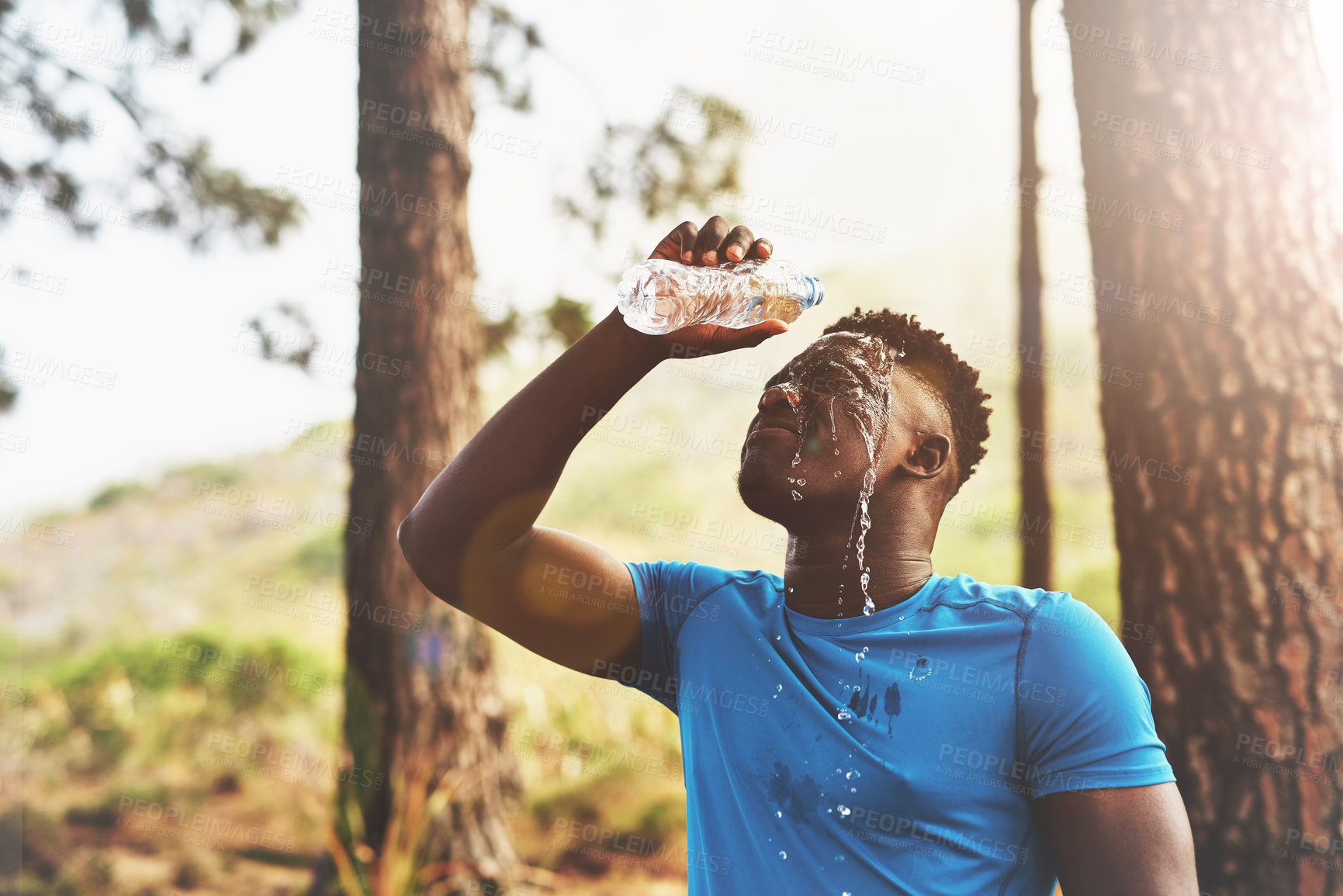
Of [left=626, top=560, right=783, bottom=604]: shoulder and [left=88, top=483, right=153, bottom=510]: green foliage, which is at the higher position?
[left=626, top=560, right=783, bottom=604]: shoulder

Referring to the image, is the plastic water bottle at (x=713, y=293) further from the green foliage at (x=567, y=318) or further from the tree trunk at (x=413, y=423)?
the green foliage at (x=567, y=318)

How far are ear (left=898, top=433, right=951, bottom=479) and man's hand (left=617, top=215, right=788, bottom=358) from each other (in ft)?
1.25

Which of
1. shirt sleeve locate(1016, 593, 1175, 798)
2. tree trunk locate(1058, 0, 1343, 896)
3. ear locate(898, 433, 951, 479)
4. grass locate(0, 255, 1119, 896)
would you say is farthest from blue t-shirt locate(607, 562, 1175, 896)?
grass locate(0, 255, 1119, 896)

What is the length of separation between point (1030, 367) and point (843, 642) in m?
3.15

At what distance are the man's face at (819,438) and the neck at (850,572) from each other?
5cm

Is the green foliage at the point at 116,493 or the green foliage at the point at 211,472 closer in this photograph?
the green foliage at the point at 116,493

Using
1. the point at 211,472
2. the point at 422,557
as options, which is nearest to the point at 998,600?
the point at 422,557

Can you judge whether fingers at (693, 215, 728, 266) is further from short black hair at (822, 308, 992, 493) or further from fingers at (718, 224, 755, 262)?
short black hair at (822, 308, 992, 493)

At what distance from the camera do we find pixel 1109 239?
102 inches

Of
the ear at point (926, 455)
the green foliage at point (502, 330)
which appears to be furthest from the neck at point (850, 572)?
the green foliage at point (502, 330)

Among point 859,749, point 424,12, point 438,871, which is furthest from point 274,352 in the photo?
point 859,749

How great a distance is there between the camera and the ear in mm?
1884

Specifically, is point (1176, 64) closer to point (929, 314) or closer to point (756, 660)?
point (756, 660)

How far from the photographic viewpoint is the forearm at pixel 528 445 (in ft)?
5.65
